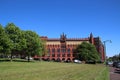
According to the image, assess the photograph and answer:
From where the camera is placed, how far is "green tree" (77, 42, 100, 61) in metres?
167

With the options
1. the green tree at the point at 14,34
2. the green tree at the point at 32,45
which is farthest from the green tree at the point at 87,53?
the green tree at the point at 14,34

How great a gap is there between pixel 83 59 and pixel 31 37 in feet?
248

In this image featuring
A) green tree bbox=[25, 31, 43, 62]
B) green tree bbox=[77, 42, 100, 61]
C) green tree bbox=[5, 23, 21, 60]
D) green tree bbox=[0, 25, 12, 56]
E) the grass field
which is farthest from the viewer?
green tree bbox=[77, 42, 100, 61]

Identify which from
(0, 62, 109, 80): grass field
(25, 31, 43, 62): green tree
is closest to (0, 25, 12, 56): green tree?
(25, 31, 43, 62): green tree

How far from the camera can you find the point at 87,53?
547 feet

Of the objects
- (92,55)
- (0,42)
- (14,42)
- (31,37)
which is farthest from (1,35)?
(92,55)

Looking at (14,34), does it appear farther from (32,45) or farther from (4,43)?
(32,45)

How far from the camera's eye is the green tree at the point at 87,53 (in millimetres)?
167125

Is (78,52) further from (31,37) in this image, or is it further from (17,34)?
(17,34)

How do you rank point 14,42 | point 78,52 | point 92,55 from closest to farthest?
point 14,42, point 92,55, point 78,52

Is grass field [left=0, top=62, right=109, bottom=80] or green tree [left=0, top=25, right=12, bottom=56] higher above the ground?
green tree [left=0, top=25, right=12, bottom=56]

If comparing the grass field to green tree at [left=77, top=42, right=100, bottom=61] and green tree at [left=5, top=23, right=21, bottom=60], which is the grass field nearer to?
green tree at [left=5, top=23, right=21, bottom=60]

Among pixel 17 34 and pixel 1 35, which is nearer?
pixel 1 35

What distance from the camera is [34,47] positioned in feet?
328
